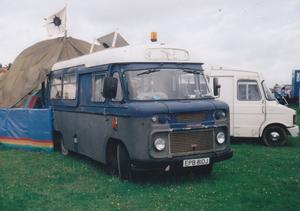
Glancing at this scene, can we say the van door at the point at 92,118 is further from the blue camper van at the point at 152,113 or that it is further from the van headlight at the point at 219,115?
the van headlight at the point at 219,115

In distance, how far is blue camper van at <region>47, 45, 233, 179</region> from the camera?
7523 mm

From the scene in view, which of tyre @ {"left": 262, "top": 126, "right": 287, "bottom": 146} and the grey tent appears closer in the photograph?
tyre @ {"left": 262, "top": 126, "right": 287, "bottom": 146}

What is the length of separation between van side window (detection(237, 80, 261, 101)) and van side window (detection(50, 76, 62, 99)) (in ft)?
19.4

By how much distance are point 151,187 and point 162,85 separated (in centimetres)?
205

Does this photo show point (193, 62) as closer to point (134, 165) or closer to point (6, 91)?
point (134, 165)

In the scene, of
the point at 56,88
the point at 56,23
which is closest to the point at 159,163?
the point at 56,88

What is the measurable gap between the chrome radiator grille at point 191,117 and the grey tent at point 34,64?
9141mm

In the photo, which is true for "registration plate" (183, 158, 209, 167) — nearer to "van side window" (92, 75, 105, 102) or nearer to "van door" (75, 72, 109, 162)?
"van door" (75, 72, 109, 162)

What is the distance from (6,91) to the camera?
17.5 meters

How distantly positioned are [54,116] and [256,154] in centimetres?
622

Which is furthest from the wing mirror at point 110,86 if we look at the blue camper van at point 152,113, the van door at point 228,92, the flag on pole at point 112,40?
the van door at point 228,92

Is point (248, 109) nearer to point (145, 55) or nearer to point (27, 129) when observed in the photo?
point (145, 55)

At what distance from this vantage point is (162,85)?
8.20m

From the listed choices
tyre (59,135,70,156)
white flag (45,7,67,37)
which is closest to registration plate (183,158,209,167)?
tyre (59,135,70,156)
